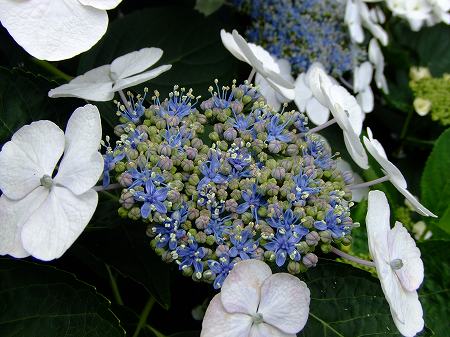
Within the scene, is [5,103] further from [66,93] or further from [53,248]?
[53,248]

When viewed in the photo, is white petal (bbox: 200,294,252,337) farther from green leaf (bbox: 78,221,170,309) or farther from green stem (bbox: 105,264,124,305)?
green stem (bbox: 105,264,124,305)

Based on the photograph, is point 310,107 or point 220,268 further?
point 310,107

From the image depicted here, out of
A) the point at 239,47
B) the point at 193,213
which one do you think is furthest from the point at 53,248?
the point at 239,47

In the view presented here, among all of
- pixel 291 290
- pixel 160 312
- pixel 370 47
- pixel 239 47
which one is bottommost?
pixel 160 312

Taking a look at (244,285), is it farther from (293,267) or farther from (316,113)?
(316,113)

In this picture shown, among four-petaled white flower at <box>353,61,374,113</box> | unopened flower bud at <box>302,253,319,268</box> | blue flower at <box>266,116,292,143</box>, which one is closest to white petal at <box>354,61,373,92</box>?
four-petaled white flower at <box>353,61,374,113</box>

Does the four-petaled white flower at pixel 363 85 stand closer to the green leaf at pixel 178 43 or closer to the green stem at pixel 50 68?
the green leaf at pixel 178 43

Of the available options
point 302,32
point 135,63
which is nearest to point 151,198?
point 135,63
